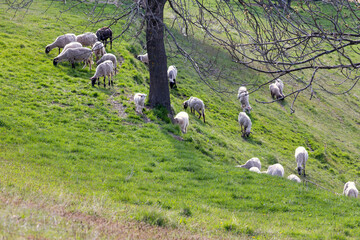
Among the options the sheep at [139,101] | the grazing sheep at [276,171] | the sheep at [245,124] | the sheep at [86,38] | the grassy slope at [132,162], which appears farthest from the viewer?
the sheep at [86,38]

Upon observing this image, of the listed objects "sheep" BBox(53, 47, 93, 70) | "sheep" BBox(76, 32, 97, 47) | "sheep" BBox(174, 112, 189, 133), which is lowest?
"sheep" BBox(174, 112, 189, 133)

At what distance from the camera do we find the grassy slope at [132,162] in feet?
23.1

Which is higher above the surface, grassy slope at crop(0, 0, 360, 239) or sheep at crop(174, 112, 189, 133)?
sheep at crop(174, 112, 189, 133)

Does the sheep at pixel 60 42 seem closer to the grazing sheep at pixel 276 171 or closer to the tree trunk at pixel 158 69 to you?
the tree trunk at pixel 158 69

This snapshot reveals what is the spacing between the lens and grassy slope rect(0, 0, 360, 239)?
703cm

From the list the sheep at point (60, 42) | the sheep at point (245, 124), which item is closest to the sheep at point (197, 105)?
the sheep at point (245, 124)

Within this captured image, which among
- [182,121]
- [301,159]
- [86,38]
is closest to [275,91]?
[301,159]

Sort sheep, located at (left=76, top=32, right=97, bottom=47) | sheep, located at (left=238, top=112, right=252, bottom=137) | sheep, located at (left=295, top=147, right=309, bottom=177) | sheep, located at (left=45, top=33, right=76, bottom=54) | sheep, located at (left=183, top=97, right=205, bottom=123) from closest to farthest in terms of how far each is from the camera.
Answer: sheep, located at (left=295, top=147, right=309, bottom=177), sheep, located at (left=183, top=97, right=205, bottom=123), sheep, located at (left=45, top=33, right=76, bottom=54), sheep, located at (left=238, top=112, right=252, bottom=137), sheep, located at (left=76, top=32, right=97, bottom=47)

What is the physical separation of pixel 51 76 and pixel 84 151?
269 inches

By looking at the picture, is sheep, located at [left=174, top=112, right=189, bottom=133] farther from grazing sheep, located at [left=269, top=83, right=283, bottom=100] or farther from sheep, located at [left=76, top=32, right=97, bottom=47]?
grazing sheep, located at [left=269, top=83, right=283, bottom=100]

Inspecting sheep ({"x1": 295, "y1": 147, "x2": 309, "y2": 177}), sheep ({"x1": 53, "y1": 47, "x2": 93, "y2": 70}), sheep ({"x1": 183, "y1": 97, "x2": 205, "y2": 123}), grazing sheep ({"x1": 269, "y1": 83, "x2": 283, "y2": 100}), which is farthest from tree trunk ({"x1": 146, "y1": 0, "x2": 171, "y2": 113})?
grazing sheep ({"x1": 269, "y1": 83, "x2": 283, "y2": 100})

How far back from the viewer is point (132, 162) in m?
11.5

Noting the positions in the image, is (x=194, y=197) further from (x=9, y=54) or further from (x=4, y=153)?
(x=9, y=54)

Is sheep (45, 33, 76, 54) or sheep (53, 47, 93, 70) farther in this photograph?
sheep (45, 33, 76, 54)
